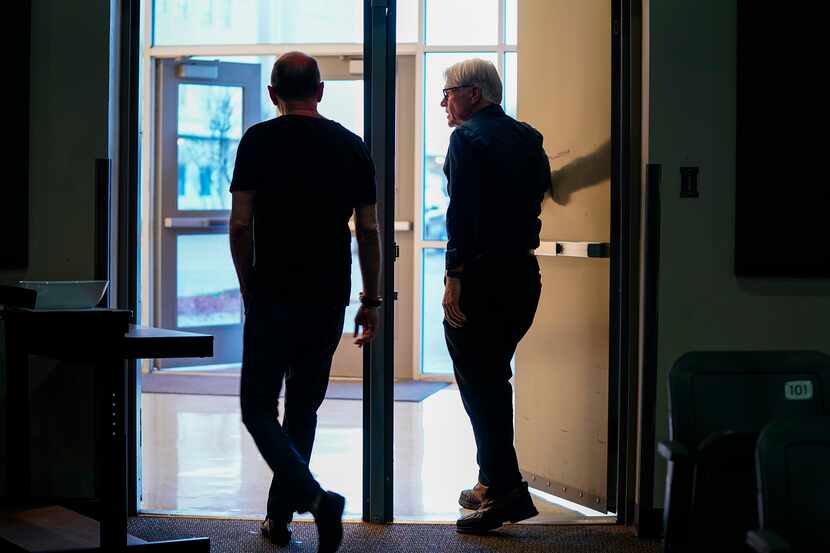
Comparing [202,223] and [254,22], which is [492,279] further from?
[254,22]

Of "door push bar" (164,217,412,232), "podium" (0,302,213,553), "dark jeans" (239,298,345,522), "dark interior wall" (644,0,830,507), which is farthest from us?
"door push bar" (164,217,412,232)

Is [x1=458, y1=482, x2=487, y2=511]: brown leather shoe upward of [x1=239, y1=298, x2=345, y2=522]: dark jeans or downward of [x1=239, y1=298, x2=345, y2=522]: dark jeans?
downward

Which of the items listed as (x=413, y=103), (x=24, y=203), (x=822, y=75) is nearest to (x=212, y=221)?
(x=413, y=103)

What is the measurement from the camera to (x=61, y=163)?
12.0 feet

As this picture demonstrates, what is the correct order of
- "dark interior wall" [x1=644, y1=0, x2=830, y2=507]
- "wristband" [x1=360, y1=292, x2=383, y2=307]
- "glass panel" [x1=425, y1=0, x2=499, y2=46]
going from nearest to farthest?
1. "wristband" [x1=360, y1=292, x2=383, y2=307]
2. "dark interior wall" [x1=644, y1=0, x2=830, y2=507]
3. "glass panel" [x1=425, y1=0, x2=499, y2=46]

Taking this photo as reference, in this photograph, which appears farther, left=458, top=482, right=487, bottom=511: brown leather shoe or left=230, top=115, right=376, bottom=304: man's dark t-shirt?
left=458, top=482, right=487, bottom=511: brown leather shoe

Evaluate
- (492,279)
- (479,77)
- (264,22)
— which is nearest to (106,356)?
(492,279)

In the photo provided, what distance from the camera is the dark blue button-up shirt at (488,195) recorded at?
11.2 ft

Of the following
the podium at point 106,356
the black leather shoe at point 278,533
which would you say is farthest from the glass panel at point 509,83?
the podium at point 106,356

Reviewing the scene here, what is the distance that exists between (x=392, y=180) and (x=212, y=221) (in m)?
3.96

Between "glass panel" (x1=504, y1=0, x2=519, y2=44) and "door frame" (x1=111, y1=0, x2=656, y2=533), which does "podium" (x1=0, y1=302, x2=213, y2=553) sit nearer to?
"door frame" (x1=111, y1=0, x2=656, y2=533)

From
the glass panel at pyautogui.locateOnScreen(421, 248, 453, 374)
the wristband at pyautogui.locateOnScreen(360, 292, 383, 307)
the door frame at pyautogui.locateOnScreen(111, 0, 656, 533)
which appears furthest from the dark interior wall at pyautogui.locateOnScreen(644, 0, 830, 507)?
the glass panel at pyautogui.locateOnScreen(421, 248, 453, 374)

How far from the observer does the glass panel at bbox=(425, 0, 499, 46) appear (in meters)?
7.10

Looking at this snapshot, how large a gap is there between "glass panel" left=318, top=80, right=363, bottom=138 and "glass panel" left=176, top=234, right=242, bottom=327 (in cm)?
125
